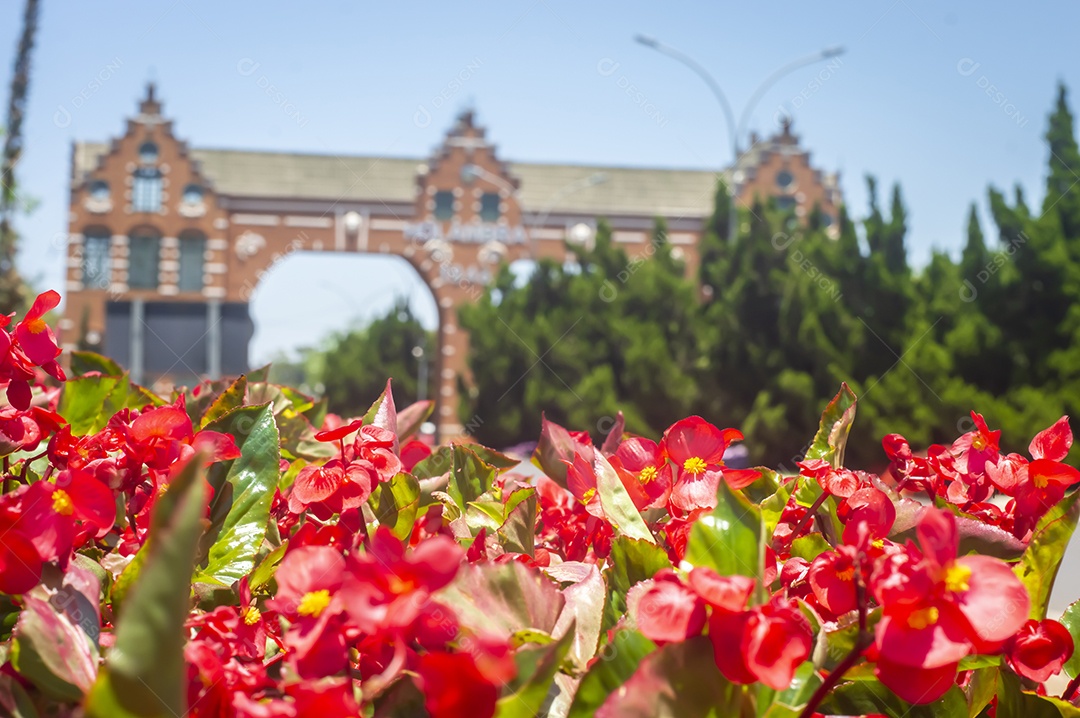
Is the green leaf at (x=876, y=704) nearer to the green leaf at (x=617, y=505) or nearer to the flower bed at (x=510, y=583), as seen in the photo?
the flower bed at (x=510, y=583)

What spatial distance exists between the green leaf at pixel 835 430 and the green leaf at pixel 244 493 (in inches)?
21.1

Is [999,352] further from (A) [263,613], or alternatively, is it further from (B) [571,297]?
(A) [263,613]

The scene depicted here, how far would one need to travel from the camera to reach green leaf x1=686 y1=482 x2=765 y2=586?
631mm

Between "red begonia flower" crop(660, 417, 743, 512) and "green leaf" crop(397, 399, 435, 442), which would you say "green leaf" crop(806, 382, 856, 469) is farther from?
"green leaf" crop(397, 399, 435, 442)

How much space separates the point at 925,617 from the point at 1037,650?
237 millimetres

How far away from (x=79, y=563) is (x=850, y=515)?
63 cm

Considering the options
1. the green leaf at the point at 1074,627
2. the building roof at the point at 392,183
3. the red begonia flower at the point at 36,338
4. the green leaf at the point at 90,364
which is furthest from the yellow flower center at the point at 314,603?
the building roof at the point at 392,183

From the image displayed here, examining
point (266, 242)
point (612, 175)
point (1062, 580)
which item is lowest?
point (1062, 580)

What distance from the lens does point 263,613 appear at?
79 cm

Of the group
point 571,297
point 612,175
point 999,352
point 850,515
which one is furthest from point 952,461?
point 612,175

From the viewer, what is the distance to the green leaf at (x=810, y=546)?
2.94ft

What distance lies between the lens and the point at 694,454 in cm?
89

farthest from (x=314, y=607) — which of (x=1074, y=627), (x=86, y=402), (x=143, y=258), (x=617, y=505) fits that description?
(x=143, y=258)

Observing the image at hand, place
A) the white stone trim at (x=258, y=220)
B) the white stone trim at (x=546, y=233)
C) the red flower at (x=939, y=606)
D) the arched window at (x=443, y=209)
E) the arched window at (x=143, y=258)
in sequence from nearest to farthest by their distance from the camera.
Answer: the red flower at (x=939, y=606), the arched window at (x=143, y=258), the white stone trim at (x=258, y=220), the arched window at (x=443, y=209), the white stone trim at (x=546, y=233)
